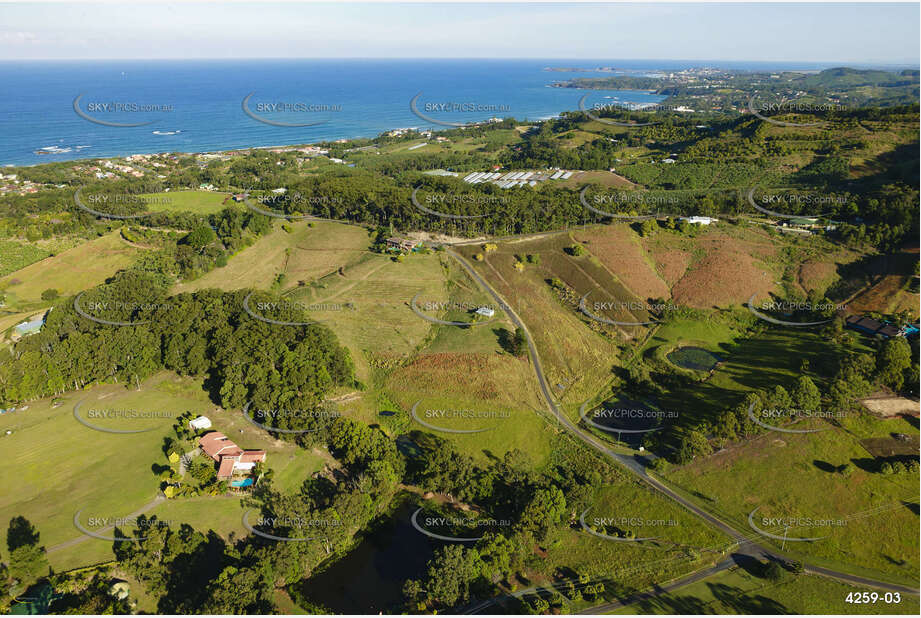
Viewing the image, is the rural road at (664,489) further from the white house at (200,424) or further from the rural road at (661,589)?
the white house at (200,424)

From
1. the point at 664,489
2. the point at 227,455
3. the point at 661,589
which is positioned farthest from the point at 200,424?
the point at 664,489

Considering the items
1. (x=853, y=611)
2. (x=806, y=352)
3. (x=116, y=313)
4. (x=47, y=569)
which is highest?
(x=116, y=313)

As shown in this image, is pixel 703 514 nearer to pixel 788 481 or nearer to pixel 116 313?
pixel 788 481

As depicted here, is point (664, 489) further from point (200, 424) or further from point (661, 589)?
point (200, 424)

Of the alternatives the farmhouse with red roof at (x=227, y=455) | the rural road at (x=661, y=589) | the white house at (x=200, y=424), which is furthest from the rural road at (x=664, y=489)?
the white house at (x=200, y=424)

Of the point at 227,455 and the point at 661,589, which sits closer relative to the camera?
the point at 661,589

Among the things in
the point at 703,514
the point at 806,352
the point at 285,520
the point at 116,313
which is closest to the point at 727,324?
the point at 806,352
